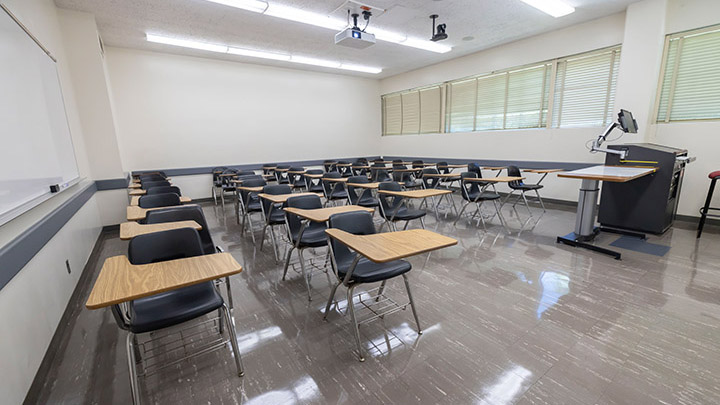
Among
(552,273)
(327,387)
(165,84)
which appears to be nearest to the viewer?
(327,387)

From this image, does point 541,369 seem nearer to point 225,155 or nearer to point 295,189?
point 295,189

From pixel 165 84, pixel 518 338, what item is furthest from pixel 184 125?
pixel 518 338

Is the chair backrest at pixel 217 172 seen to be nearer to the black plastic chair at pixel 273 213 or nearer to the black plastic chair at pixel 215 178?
the black plastic chair at pixel 215 178

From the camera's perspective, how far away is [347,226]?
236cm

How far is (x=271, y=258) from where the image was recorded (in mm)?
3631

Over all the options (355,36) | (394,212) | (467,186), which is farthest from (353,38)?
(467,186)

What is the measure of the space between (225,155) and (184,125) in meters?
1.10

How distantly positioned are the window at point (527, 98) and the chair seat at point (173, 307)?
678 centimetres

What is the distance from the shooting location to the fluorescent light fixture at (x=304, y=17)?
449cm

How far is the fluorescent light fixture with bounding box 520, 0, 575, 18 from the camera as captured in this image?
14.6 feet

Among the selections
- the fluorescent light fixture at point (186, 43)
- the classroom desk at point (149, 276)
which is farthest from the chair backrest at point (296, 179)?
the classroom desk at point (149, 276)

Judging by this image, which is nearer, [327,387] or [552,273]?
[327,387]

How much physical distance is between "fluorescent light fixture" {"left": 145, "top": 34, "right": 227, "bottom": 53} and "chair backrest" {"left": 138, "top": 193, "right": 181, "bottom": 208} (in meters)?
3.96

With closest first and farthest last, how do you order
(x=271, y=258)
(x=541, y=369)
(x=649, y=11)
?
(x=541, y=369) < (x=271, y=258) < (x=649, y=11)
